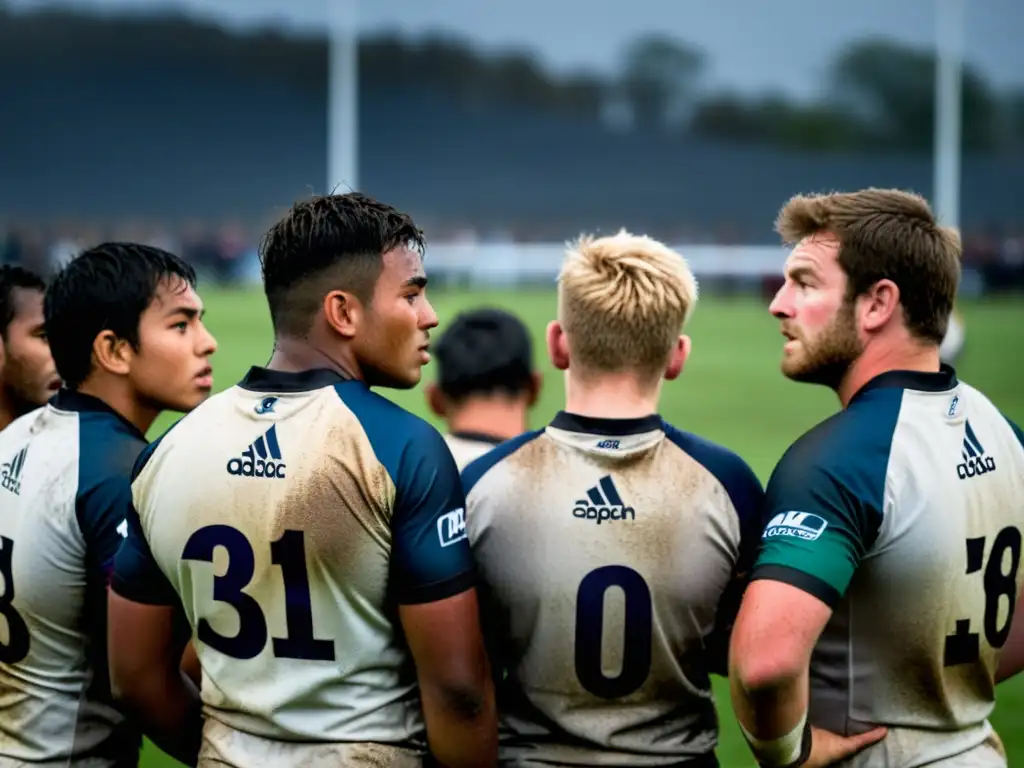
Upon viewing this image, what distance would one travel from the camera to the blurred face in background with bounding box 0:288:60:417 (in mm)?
4305

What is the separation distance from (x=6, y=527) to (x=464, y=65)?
157 ft

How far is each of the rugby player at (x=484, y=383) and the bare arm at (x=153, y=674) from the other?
160cm

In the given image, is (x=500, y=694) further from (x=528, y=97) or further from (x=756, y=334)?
(x=528, y=97)

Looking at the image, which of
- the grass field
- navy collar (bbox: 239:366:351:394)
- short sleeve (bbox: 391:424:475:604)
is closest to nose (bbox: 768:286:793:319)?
short sleeve (bbox: 391:424:475:604)

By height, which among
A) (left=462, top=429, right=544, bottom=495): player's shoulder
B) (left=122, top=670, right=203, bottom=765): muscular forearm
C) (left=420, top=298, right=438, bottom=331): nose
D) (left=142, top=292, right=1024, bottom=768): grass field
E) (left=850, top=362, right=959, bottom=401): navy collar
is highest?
(left=420, top=298, right=438, bottom=331): nose

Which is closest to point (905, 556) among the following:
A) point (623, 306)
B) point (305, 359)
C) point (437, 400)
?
point (623, 306)

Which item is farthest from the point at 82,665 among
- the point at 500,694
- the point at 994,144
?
the point at 994,144

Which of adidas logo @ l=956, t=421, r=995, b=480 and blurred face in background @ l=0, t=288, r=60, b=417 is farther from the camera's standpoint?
blurred face in background @ l=0, t=288, r=60, b=417

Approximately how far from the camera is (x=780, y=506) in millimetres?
2885

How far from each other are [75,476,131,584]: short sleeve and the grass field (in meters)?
2.01

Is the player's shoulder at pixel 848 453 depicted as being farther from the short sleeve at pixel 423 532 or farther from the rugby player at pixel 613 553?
the short sleeve at pixel 423 532

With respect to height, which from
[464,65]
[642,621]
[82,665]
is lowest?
[82,665]

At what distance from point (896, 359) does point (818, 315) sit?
19 cm

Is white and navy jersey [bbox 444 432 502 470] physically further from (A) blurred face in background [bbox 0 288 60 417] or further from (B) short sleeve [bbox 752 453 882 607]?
(B) short sleeve [bbox 752 453 882 607]
